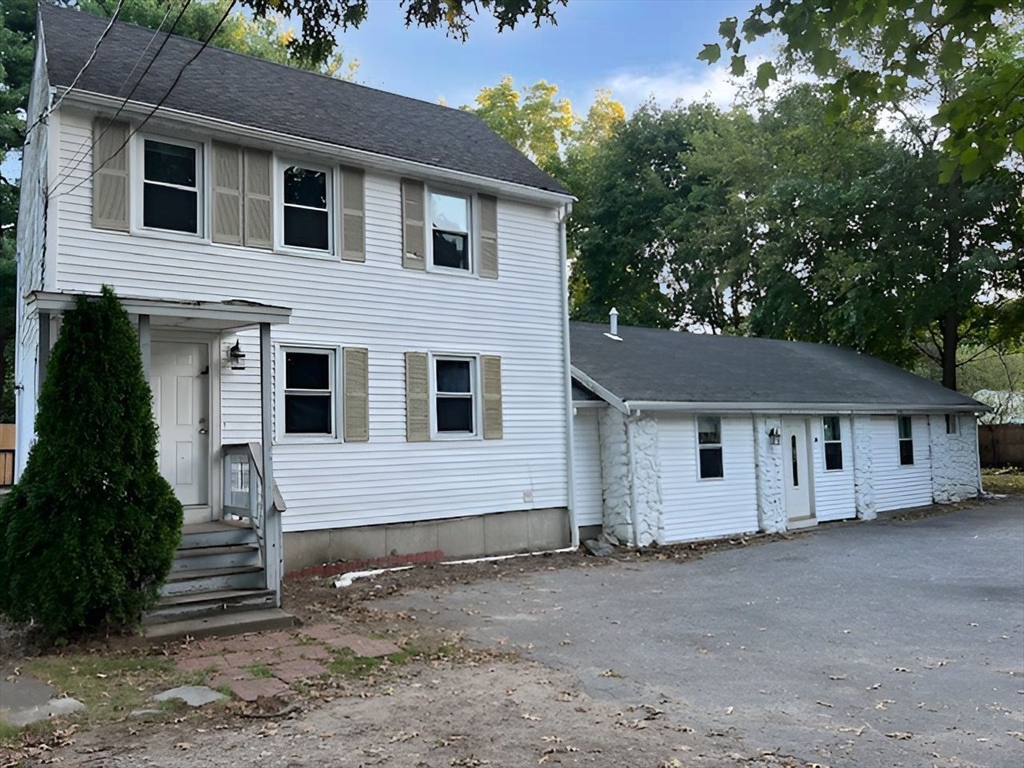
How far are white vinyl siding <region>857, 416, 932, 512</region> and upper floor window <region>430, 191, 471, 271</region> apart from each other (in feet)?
33.8

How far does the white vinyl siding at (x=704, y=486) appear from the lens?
13.8m

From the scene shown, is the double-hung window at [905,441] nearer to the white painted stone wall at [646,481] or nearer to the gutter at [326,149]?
the white painted stone wall at [646,481]

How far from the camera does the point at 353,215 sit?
11102mm

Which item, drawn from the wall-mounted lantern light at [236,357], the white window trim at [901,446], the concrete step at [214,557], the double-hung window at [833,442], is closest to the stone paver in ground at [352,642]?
the concrete step at [214,557]

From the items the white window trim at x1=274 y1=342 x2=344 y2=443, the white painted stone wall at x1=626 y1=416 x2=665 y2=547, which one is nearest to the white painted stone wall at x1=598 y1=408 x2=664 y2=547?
the white painted stone wall at x1=626 y1=416 x2=665 y2=547

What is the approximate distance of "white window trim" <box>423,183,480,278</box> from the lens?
11922 millimetres

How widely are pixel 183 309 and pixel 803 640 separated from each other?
6745 mm

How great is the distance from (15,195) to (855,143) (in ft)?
82.0

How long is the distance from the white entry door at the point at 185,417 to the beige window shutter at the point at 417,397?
2.84 m

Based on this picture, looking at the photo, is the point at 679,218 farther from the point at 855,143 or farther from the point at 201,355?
the point at 201,355

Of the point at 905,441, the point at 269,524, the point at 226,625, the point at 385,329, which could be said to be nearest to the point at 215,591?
the point at 226,625

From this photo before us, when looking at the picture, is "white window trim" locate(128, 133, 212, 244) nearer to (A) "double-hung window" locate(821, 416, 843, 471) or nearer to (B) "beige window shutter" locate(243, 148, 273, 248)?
(B) "beige window shutter" locate(243, 148, 273, 248)

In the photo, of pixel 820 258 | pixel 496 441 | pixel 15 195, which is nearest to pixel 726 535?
pixel 496 441

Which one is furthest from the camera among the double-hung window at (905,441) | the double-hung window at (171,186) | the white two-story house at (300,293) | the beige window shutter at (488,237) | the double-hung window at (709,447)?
the double-hung window at (905,441)
